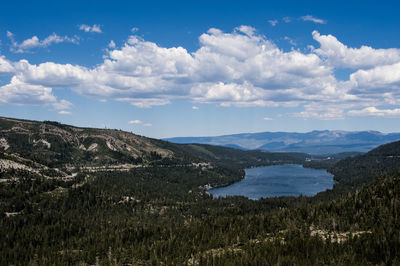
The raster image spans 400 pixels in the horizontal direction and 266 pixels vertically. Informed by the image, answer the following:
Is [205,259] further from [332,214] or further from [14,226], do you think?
[14,226]

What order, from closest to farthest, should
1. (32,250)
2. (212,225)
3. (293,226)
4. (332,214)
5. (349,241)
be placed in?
(349,241) < (293,226) < (332,214) < (32,250) < (212,225)

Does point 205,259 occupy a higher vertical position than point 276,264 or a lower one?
lower

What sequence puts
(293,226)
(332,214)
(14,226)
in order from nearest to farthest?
(293,226) → (332,214) → (14,226)

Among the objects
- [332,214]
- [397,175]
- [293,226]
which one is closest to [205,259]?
[293,226]

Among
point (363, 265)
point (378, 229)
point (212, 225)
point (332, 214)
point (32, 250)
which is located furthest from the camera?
point (212, 225)

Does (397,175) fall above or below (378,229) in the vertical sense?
above

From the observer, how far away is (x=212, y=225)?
15962cm

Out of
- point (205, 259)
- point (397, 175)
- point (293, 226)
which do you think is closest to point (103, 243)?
point (205, 259)

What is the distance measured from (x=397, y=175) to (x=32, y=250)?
17936 centimetres

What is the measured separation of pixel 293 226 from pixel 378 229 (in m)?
32.4

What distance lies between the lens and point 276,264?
Result: 8031 centimetres

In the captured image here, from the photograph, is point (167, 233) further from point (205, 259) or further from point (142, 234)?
point (205, 259)

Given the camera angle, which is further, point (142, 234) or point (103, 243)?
point (142, 234)

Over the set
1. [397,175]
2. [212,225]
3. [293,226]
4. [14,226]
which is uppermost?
[397,175]
